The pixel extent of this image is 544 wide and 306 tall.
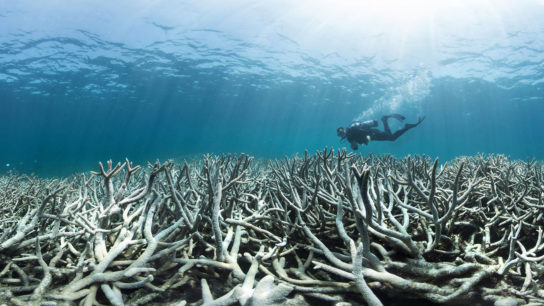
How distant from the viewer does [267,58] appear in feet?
91.3

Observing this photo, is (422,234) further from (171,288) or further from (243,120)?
(243,120)

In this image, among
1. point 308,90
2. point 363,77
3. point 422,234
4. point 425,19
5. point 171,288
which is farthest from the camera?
point 308,90

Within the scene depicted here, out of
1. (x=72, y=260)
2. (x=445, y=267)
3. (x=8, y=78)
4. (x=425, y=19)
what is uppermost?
(x=425, y=19)

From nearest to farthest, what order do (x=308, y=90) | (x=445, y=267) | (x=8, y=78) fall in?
(x=445, y=267)
(x=8, y=78)
(x=308, y=90)

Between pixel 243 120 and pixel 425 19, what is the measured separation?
47377mm

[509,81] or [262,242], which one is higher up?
[509,81]

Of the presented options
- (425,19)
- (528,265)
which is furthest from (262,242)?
(425,19)

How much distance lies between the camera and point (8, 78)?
29.2 meters

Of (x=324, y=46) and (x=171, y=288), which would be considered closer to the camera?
(x=171, y=288)

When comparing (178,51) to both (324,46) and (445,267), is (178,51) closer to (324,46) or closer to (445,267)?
(324,46)

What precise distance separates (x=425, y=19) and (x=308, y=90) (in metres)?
19.4

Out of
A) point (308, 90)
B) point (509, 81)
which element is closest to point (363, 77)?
point (308, 90)

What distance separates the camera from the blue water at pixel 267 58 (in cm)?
1988

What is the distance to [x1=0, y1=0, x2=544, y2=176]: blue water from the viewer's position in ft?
65.2
